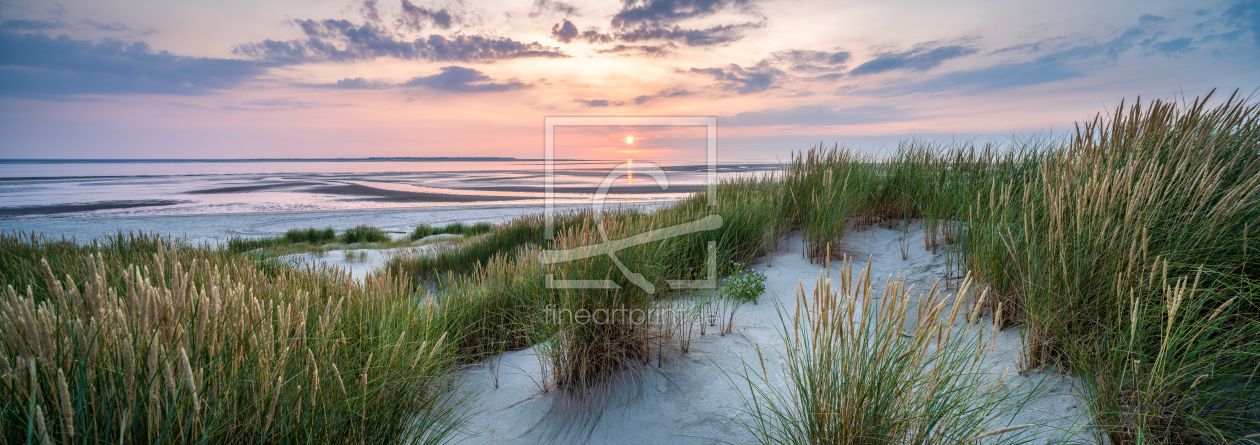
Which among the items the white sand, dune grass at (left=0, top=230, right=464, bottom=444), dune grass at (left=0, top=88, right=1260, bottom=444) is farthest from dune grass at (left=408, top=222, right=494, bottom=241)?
dune grass at (left=0, top=230, right=464, bottom=444)

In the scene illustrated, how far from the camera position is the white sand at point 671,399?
260cm

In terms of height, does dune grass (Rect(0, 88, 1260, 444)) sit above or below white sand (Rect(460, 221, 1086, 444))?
above

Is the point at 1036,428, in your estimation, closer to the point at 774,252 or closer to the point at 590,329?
the point at 590,329

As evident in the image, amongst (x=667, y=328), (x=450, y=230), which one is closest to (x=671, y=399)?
(x=667, y=328)

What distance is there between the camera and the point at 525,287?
12.7 feet

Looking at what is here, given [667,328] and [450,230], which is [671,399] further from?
[450,230]

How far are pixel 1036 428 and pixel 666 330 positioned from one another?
205 centimetres

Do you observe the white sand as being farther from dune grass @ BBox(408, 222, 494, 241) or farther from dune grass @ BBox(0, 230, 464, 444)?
dune grass @ BBox(408, 222, 494, 241)

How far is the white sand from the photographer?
2.60m

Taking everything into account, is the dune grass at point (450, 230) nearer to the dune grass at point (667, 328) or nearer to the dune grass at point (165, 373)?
the dune grass at point (667, 328)

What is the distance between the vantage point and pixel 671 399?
3018 millimetres

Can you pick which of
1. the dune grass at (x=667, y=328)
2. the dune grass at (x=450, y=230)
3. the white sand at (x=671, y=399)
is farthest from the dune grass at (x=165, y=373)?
the dune grass at (x=450, y=230)

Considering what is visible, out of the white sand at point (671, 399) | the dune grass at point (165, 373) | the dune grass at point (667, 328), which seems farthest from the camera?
the white sand at point (671, 399)

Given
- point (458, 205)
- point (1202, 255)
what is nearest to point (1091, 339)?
point (1202, 255)
